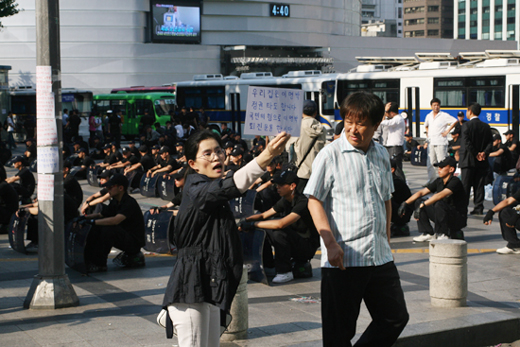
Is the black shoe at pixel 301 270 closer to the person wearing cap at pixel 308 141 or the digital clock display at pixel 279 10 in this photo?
the person wearing cap at pixel 308 141

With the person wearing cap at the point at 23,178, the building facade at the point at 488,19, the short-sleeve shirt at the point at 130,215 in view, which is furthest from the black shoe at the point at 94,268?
the building facade at the point at 488,19

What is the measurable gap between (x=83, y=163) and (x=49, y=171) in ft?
41.9

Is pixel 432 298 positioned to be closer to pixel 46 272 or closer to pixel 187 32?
pixel 46 272

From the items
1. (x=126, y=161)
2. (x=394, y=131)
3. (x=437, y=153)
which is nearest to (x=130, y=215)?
(x=394, y=131)

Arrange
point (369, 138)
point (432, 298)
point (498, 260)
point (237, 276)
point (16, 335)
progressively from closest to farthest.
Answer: point (237, 276) → point (369, 138) → point (16, 335) → point (432, 298) → point (498, 260)

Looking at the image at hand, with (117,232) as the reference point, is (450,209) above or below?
above

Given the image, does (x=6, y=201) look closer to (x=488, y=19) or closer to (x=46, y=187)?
(x=46, y=187)

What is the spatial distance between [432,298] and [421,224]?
363cm

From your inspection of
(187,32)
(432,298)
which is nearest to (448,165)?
(432,298)

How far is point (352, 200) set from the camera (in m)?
3.94

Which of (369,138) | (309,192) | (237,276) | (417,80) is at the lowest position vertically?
(237,276)

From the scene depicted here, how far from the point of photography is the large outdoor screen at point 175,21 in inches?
2136

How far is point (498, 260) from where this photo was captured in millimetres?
8711

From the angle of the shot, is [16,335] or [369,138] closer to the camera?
[369,138]
